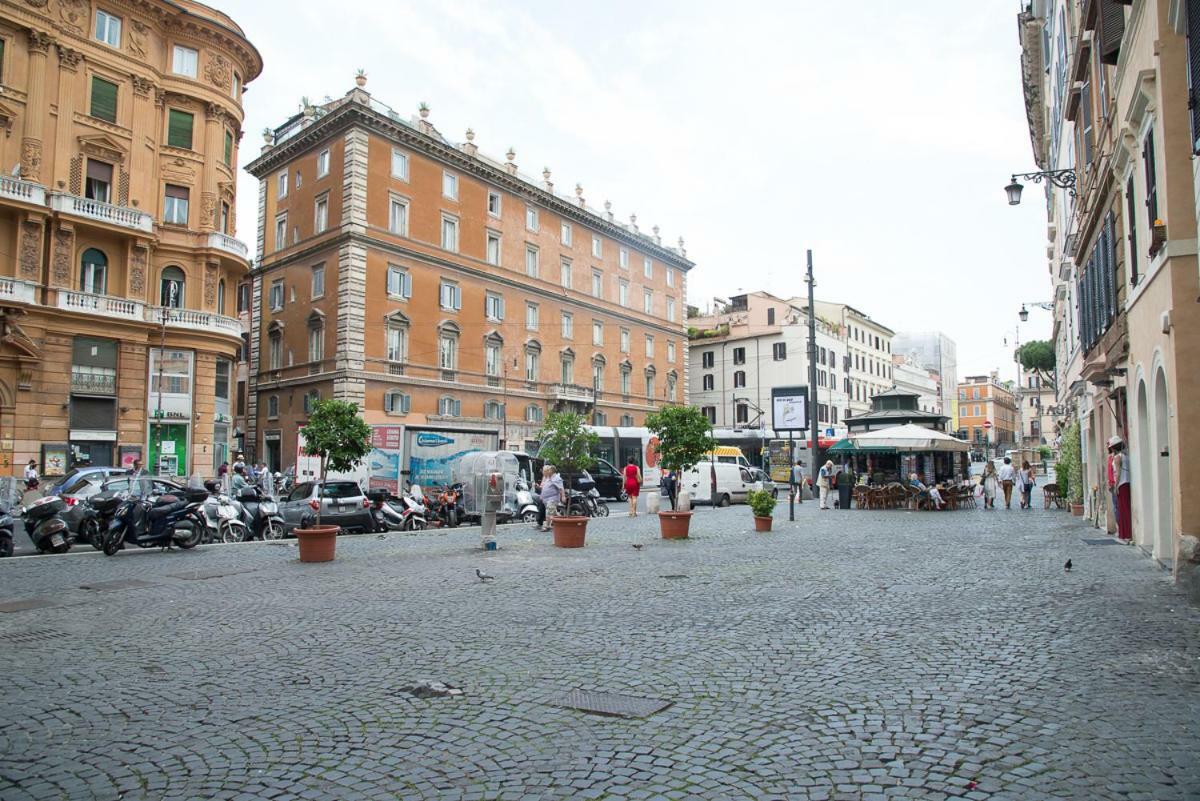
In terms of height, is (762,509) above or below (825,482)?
below

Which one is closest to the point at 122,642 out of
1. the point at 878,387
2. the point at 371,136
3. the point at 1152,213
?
the point at 1152,213

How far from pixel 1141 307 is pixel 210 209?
3219 cm

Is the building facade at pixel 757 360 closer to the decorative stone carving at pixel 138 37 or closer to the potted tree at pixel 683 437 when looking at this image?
the potted tree at pixel 683 437

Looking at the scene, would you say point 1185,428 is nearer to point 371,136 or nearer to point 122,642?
point 122,642

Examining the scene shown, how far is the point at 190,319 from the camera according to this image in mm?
31906

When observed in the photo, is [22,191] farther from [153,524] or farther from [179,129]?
[153,524]

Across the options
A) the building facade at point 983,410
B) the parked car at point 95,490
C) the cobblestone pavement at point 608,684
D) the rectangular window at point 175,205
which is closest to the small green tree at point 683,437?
the cobblestone pavement at point 608,684

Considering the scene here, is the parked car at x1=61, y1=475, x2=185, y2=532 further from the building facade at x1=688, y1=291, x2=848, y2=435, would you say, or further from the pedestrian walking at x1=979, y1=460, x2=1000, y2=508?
the building facade at x1=688, y1=291, x2=848, y2=435

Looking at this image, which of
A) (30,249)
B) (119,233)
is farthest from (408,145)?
(30,249)

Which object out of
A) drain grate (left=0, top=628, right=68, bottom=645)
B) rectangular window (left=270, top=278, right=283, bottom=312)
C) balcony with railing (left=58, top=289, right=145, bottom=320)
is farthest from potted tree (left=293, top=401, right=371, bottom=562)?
rectangular window (left=270, top=278, right=283, bottom=312)

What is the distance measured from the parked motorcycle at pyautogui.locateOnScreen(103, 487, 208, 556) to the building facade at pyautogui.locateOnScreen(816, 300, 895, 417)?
6082 centimetres

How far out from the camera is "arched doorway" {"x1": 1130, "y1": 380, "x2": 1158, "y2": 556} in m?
11.7

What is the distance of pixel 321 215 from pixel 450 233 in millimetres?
6506

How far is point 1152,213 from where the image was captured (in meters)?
10.5
